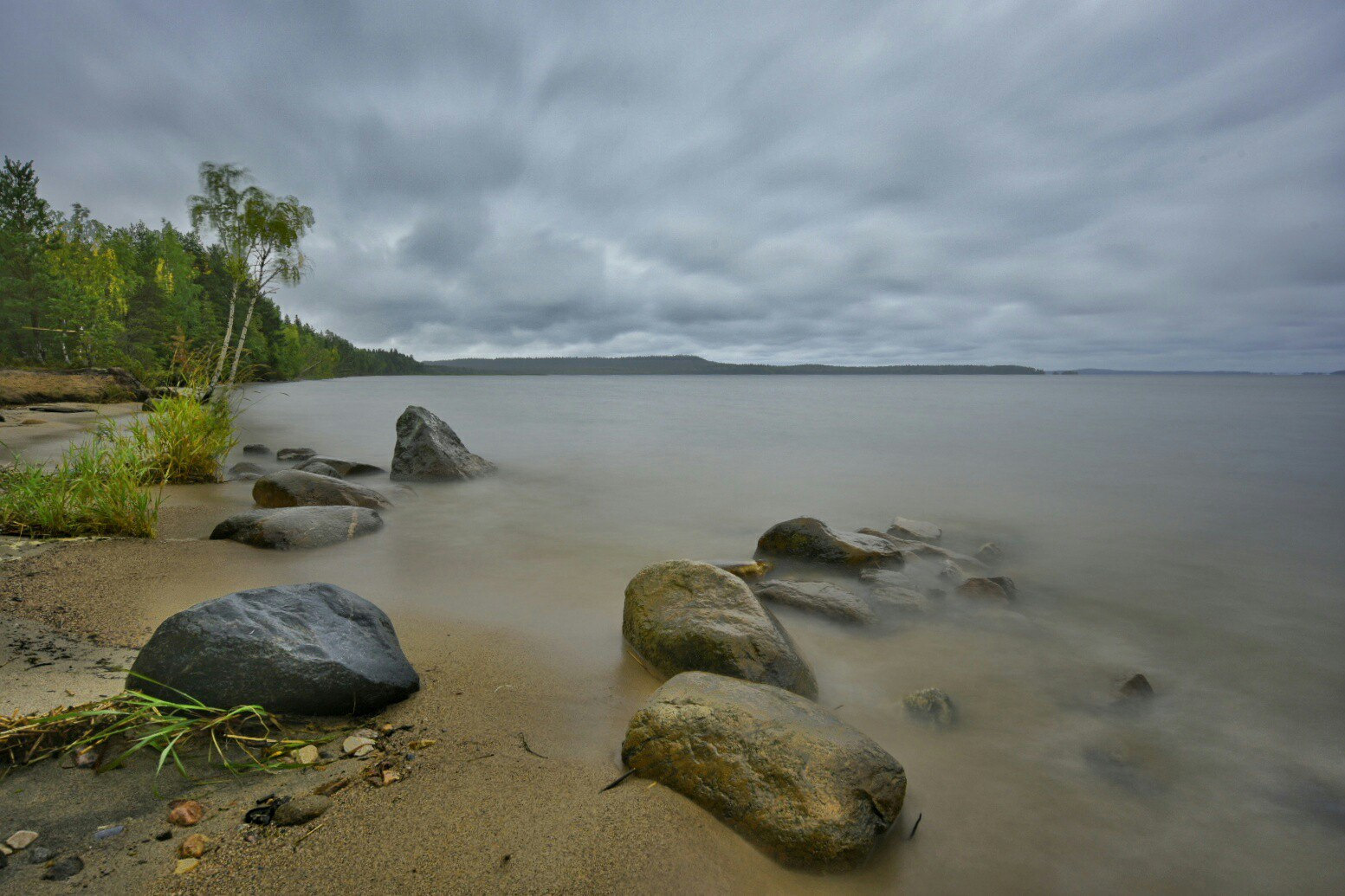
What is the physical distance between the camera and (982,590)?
6152 mm

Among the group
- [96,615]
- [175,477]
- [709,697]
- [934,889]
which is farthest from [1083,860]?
[175,477]

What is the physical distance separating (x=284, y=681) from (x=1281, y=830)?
16.7ft

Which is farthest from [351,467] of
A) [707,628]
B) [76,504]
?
[707,628]

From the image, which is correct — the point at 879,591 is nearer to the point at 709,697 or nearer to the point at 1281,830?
the point at 1281,830

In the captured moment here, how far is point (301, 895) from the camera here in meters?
1.85

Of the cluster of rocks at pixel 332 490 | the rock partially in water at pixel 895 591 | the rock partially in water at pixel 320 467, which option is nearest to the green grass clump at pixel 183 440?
the cluster of rocks at pixel 332 490

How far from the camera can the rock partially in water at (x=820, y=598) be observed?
17.3 ft

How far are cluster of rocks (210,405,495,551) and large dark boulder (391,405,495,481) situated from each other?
2cm

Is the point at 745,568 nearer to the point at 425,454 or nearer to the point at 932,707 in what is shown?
the point at 932,707

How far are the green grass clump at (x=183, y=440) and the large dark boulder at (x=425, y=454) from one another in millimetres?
2871

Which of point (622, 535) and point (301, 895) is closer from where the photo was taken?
point (301, 895)

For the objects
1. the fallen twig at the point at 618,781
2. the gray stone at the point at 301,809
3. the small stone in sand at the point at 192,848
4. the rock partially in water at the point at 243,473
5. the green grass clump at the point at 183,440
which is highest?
the green grass clump at the point at 183,440

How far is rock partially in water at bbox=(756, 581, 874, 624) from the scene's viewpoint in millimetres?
5270

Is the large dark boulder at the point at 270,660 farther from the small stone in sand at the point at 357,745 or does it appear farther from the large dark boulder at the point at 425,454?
the large dark boulder at the point at 425,454
